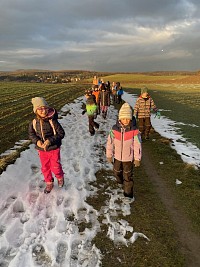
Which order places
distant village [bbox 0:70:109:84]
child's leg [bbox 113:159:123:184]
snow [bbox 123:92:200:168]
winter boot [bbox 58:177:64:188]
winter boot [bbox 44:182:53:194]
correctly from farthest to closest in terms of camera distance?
distant village [bbox 0:70:109:84] < snow [bbox 123:92:200:168] < winter boot [bbox 58:177:64:188] < winter boot [bbox 44:182:53:194] < child's leg [bbox 113:159:123:184]

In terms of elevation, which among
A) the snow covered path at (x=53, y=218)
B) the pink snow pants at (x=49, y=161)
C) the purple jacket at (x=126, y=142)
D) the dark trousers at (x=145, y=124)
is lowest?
the snow covered path at (x=53, y=218)

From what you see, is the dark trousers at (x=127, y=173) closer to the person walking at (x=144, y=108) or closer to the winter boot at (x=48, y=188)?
the winter boot at (x=48, y=188)

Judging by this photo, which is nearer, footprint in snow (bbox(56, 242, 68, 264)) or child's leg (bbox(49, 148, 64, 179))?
footprint in snow (bbox(56, 242, 68, 264))

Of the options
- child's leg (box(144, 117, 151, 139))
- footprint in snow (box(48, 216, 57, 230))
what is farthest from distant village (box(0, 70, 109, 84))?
footprint in snow (box(48, 216, 57, 230))

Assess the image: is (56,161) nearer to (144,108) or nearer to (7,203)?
(7,203)

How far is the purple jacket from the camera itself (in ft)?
20.5

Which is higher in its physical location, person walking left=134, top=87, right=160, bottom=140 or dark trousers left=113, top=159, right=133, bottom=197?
person walking left=134, top=87, right=160, bottom=140

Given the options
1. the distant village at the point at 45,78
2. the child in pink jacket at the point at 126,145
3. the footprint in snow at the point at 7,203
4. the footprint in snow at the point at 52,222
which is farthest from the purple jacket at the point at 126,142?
the distant village at the point at 45,78

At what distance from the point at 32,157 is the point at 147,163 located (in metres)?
3.81

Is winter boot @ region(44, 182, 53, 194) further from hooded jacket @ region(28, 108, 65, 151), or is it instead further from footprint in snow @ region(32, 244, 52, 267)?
footprint in snow @ region(32, 244, 52, 267)

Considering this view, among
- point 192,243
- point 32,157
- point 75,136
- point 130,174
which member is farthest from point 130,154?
point 75,136

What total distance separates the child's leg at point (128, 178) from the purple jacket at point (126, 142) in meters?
0.15

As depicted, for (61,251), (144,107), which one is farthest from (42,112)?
(144,107)

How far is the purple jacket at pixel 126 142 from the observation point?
20.5 ft
